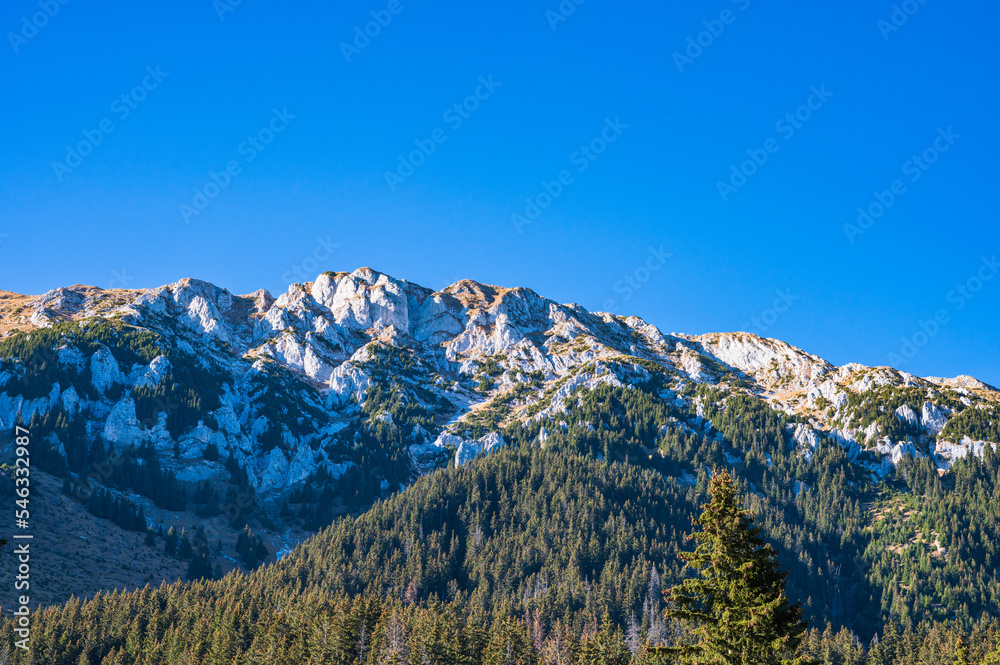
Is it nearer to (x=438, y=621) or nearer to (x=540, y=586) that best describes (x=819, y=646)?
(x=540, y=586)

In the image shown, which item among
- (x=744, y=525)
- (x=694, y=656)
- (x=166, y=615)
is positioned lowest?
(x=166, y=615)

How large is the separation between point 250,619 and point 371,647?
3211 centimetres

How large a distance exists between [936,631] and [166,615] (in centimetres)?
16668

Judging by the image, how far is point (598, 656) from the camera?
10512 cm

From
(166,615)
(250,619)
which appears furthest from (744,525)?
(166,615)

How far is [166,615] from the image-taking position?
131 m

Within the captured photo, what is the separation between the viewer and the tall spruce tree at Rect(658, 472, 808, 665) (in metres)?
30.0

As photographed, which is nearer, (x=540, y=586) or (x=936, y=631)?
(x=936, y=631)

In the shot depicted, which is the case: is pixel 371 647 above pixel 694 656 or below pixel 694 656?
below

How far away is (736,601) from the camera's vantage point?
30609mm

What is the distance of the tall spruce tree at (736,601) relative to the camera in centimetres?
2998

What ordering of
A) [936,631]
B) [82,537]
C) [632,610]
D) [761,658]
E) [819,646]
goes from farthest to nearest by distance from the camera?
[82,537] → [632,610] → [936,631] → [819,646] → [761,658]

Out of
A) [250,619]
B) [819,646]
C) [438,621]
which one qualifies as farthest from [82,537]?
[819,646]

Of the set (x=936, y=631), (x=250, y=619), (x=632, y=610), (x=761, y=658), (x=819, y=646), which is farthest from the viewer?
(x=632, y=610)
